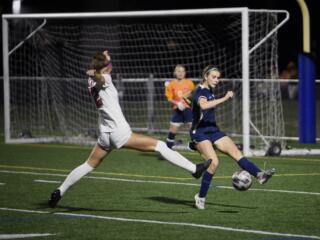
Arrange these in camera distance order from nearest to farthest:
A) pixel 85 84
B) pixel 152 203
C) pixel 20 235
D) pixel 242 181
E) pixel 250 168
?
pixel 20 235 < pixel 242 181 < pixel 250 168 < pixel 152 203 < pixel 85 84

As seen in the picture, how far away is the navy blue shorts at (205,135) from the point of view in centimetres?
1282

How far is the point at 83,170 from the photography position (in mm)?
12625

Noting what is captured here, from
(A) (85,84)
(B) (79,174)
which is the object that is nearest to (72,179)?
(B) (79,174)

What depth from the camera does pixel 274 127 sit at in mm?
20828

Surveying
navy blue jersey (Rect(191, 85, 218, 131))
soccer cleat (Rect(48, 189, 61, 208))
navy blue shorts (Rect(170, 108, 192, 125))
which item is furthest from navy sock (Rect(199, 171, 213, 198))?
navy blue shorts (Rect(170, 108, 192, 125))

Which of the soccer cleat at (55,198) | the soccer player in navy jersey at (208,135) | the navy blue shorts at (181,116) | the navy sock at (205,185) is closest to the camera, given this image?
the navy sock at (205,185)

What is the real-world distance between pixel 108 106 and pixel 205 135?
1421 mm

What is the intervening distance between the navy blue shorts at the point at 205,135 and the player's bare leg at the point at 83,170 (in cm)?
125

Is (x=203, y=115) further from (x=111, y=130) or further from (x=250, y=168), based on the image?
(x=111, y=130)

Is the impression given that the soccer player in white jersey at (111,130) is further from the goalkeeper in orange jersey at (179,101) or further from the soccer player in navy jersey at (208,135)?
the goalkeeper in orange jersey at (179,101)

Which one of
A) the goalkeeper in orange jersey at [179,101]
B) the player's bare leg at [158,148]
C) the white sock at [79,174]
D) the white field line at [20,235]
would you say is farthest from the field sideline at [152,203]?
the goalkeeper in orange jersey at [179,101]

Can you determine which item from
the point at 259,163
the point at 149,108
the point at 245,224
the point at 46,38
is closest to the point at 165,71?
the point at 149,108

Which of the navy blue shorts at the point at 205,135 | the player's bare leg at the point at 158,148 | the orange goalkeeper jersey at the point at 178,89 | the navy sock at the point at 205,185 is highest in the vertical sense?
the orange goalkeeper jersey at the point at 178,89

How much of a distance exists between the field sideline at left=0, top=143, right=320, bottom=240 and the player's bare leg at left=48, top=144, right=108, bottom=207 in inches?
7.5
